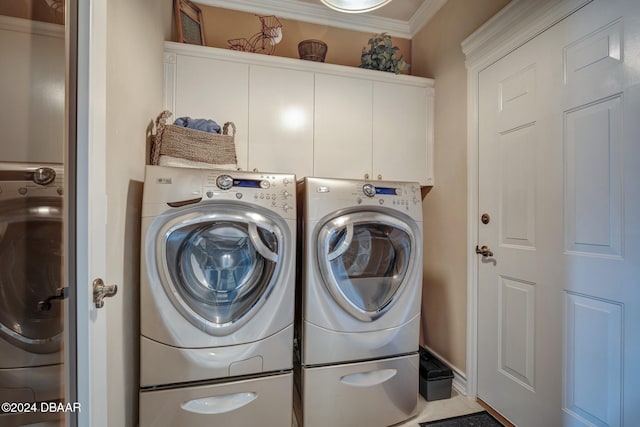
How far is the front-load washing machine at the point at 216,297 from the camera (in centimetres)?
118

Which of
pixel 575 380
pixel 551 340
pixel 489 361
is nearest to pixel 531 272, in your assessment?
pixel 551 340

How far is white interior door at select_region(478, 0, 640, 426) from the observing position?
1028 mm

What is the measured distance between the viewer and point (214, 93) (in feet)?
5.71

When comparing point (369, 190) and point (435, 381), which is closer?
point (369, 190)

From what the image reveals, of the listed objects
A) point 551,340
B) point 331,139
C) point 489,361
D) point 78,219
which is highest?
point 331,139

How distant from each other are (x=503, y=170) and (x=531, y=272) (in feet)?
1.86

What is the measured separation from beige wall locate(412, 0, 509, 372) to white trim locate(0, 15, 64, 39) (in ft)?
6.48

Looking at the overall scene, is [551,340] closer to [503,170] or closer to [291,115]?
[503,170]

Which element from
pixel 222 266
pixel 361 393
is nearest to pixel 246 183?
pixel 222 266

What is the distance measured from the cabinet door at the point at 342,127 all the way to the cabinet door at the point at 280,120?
65 millimetres

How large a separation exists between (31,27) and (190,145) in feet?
2.72

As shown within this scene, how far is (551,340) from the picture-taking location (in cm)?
129

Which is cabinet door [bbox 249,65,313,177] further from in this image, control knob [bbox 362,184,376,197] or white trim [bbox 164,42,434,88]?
control knob [bbox 362,184,376,197]
